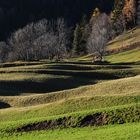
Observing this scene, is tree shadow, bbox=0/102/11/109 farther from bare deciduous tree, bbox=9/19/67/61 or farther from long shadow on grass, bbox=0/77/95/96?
bare deciduous tree, bbox=9/19/67/61

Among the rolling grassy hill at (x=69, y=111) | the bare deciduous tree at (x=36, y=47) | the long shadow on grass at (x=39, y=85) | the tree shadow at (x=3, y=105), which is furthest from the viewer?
the bare deciduous tree at (x=36, y=47)

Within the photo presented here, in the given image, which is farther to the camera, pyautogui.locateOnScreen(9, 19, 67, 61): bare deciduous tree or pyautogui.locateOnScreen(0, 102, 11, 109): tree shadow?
pyautogui.locateOnScreen(9, 19, 67, 61): bare deciduous tree

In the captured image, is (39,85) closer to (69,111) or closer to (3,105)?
(3,105)

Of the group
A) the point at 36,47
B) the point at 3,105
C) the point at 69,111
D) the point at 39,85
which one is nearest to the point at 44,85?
the point at 39,85

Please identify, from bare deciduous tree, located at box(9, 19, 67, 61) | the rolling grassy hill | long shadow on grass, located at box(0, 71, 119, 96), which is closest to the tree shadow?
the rolling grassy hill

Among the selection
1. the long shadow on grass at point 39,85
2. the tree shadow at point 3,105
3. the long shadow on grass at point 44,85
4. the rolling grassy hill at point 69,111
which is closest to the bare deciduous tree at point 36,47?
the long shadow on grass at point 44,85

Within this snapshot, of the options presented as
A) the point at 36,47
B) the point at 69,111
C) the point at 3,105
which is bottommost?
the point at 3,105

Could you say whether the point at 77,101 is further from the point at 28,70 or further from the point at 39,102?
the point at 28,70

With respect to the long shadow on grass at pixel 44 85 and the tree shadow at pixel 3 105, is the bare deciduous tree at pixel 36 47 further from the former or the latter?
the tree shadow at pixel 3 105

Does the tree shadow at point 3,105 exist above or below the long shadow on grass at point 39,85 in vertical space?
below

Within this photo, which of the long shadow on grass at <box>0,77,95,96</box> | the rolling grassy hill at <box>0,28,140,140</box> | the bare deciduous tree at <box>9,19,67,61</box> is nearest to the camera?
the rolling grassy hill at <box>0,28,140,140</box>

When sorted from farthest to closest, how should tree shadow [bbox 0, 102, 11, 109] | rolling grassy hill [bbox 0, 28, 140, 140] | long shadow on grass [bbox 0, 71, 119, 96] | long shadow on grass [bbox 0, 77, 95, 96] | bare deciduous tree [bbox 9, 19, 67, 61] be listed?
1. bare deciduous tree [bbox 9, 19, 67, 61]
2. long shadow on grass [bbox 0, 77, 95, 96]
3. long shadow on grass [bbox 0, 71, 119, 96]
4. tree shadow [bbox 0, 102, 11, 109]
5. rolling grassy hill [bbox 0, 28, 140, 140]

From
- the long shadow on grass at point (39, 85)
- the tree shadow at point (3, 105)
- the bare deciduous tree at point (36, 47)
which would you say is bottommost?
the tree shadow at point (3, 105)

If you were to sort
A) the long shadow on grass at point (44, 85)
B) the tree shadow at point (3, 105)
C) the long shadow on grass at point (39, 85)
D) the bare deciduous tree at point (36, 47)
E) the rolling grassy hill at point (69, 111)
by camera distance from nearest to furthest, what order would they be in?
the rolling grassy hill at point (69, 111)
the tree shadow at point (3, 105)
the long shadow on grass at point (44, 85)
the long shadow on grass at point (39, 85)
the bare deciduous tree at point (36, 47)
